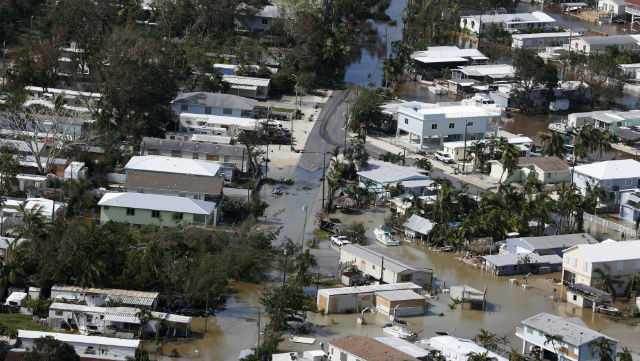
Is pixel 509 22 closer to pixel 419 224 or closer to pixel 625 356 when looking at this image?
pixel 419 224

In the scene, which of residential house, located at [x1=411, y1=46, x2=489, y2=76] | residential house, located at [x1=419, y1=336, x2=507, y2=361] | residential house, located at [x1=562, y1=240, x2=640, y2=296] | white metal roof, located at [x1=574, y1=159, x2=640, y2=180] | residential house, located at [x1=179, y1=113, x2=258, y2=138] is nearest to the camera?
residential house, located at [x1=419, y1=336, x2=507, y2=361]

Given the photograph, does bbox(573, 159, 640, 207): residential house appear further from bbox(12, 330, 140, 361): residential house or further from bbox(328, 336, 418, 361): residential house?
bbox(12, 330, 140, 361): residential house

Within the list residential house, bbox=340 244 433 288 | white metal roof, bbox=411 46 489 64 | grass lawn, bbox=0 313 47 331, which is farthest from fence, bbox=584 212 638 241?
white metal roof, bbox=411 46 489 64

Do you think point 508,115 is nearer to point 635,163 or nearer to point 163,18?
point 635,163

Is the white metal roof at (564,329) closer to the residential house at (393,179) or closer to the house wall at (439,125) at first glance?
the residential house at (393,179)

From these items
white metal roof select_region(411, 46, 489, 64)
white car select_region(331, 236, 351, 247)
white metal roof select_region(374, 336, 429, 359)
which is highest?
white metal roof select_region(411, 46, 489, 64)
